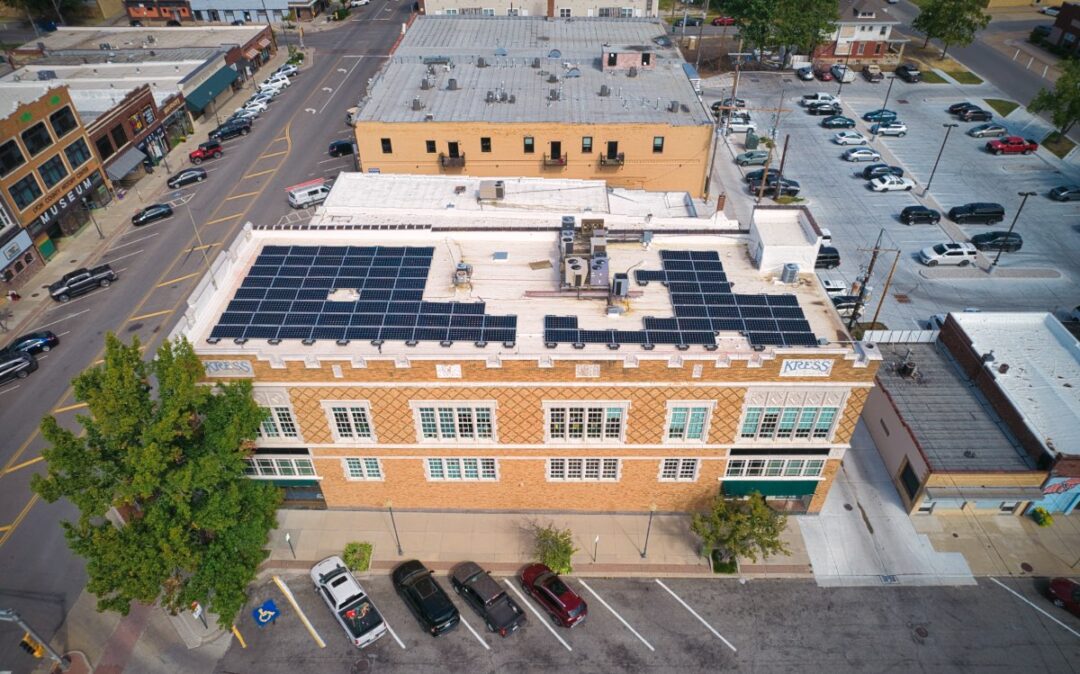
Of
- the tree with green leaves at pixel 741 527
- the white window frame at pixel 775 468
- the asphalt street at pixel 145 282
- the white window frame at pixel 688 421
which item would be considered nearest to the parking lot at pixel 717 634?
the tree with green leaves at pixel 741 527

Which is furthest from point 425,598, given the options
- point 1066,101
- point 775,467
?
point 1066,101

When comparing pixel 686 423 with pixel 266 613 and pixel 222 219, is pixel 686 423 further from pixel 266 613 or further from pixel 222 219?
pixel 222 219

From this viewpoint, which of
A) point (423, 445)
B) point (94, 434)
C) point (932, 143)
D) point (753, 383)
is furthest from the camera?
point (932, 143)

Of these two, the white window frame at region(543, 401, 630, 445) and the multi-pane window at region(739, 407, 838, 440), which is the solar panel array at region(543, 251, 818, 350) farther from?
the multi-pane window at region(739, 407, 838, 440)

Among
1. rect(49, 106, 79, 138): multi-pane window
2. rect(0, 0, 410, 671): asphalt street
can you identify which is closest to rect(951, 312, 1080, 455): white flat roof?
rect(0, 0, 410, 671): asphalt street

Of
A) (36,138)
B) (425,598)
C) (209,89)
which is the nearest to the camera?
(425,598)

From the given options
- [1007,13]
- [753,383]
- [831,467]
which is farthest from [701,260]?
[1007,13]

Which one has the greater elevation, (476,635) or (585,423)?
(585,423)

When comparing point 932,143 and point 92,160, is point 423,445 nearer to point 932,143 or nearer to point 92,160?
point 92,160
